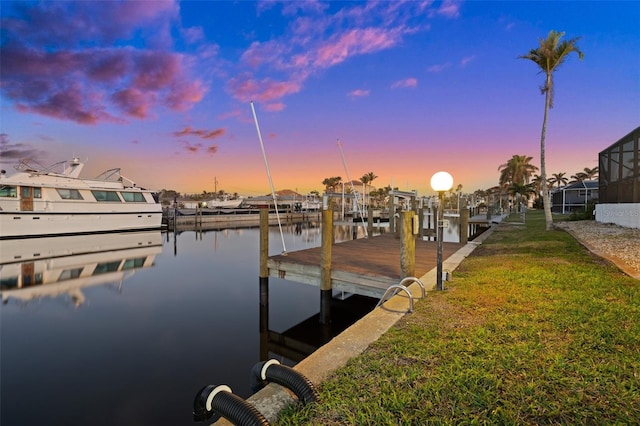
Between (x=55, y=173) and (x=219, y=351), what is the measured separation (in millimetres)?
29239

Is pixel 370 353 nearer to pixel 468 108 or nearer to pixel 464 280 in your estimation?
pixel 464 280

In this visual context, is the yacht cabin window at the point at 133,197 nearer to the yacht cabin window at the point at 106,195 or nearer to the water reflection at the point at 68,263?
the yacht cabin window at the point at 106,195

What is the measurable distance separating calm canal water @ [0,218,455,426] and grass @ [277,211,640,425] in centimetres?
359

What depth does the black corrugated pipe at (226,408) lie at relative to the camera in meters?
2.30

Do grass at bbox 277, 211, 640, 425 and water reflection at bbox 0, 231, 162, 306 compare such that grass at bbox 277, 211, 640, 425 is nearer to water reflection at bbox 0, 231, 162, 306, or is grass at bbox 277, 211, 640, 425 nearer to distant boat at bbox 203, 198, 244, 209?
water reflection at bbox 0, 231, 162, 306

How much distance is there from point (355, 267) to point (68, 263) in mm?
18163

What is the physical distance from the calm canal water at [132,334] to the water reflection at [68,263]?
9 centimetres

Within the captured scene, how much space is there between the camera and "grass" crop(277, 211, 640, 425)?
2.39 m

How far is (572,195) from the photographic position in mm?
38906

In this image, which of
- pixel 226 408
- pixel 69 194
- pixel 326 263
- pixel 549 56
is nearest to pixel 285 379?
pixel 226 408

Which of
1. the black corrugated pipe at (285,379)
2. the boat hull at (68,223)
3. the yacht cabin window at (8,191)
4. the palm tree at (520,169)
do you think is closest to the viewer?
the black corrugated pipe at (285,379)

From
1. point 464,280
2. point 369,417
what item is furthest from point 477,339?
point 464,280

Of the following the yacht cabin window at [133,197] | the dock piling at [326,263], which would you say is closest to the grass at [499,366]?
the dock piling at [326,263]

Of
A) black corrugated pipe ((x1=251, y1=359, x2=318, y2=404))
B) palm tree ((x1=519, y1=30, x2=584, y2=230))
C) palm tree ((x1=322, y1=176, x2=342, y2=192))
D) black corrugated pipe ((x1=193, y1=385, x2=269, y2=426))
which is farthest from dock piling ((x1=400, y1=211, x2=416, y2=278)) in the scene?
palm tree ((x1=322, y1=176, x2=342, y2=192))
